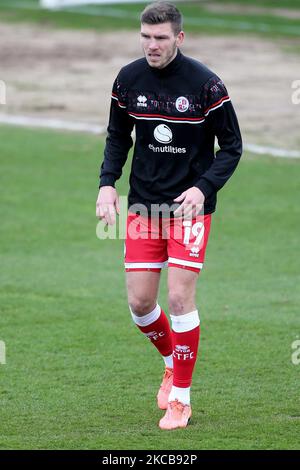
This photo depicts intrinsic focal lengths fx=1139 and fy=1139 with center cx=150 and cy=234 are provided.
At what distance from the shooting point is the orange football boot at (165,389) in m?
6.82

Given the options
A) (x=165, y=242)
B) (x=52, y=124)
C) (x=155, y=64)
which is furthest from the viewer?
(x=52, y=124)

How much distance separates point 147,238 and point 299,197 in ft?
22.5

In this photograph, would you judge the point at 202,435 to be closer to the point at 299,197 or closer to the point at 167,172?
the point at 167,172

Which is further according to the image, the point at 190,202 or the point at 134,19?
the point at 134,19

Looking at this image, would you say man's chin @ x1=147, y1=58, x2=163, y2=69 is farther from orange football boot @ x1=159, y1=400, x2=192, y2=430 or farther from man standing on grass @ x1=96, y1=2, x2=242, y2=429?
orange football boot @ x1=159, y1=400, x2=192, y2=430

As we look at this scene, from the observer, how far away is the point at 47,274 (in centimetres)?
1039

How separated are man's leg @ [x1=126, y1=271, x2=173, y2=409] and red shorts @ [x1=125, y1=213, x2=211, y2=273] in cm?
6

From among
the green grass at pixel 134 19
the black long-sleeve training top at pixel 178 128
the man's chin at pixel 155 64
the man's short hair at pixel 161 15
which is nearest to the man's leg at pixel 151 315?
the black long-sleeve training top at pixel 178 128

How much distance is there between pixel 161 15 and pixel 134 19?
74.1 ft

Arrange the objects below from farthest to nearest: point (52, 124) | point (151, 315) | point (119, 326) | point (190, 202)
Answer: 1. point (52, 124)
2. point (119, 326)
3. point (151, 315)
4. point (190, 202)

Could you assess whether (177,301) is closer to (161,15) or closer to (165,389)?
(165,389)

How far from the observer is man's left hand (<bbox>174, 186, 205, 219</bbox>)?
6281 millimetres

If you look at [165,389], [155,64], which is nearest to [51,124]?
[165,389]

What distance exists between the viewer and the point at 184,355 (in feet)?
21.4
